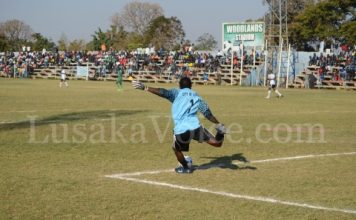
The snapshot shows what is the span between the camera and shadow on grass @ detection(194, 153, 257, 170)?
10.0 metres

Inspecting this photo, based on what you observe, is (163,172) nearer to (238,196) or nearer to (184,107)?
(184,107)

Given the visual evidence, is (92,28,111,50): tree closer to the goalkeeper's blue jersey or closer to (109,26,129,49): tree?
(109,26,129,49): tree

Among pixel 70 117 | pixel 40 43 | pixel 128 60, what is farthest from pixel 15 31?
pixel 70 117

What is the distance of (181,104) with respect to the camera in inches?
361

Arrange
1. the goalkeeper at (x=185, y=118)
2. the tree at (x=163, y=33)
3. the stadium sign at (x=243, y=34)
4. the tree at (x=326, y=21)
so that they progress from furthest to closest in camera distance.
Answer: the tree at (x=163, y=33) → the tree at (x=326, y=21) → the stadium sign at (x=243, y=34) → the goalkeeper at (x=185, y=118)

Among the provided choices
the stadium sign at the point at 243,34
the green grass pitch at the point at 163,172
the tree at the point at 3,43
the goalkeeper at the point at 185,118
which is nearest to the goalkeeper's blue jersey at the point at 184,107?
the goalkeeper at the point at 185,118

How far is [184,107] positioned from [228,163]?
6.02 feet

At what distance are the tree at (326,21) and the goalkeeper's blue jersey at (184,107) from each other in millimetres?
57960

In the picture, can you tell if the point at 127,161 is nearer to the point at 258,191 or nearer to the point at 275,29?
the point at 258,191

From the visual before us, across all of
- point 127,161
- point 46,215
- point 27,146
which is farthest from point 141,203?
point 27,146

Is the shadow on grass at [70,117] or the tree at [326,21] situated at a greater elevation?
the tree at [326,21]

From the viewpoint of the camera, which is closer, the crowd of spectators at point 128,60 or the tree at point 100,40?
the crowd of spectators at point 128,60

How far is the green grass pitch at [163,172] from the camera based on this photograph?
6.95 m

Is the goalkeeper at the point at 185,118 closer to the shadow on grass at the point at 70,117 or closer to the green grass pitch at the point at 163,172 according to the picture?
the green grass pitch at the point at 163,172
